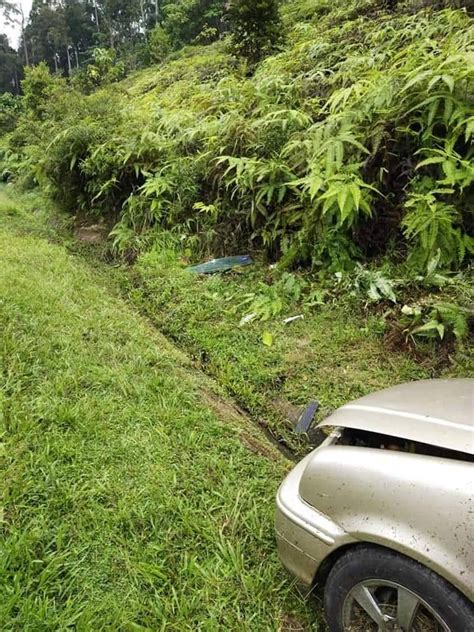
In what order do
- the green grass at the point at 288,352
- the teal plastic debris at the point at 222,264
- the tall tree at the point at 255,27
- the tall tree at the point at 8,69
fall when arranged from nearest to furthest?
the green grass at the point at 288,352 → the teal plastic debris at the point at 222,264 → the tall tree at the point at 255,27 → the tall tree at the point at 8,69

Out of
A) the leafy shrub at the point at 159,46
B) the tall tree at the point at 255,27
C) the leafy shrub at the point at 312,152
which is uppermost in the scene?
the leafy shrub at the point at 159,46

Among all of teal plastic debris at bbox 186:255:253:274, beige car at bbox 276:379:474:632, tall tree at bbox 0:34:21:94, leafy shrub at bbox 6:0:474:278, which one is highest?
tall tree at bbox 0:34:21:94

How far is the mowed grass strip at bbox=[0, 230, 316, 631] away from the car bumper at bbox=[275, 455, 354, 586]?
24 centimetres

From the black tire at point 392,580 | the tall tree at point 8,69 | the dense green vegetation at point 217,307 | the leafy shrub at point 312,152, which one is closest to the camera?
the black tire at point 392,580

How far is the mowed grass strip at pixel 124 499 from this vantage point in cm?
150

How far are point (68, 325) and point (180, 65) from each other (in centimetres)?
1255

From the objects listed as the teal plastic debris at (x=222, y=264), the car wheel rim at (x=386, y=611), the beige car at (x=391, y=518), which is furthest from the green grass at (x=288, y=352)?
the car wheel rim at (x=386, y=611)

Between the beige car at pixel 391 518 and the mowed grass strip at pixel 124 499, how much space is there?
12.9 inches

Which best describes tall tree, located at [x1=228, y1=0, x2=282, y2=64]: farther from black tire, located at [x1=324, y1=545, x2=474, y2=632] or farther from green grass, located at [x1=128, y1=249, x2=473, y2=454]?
black tire, located at [x1=324, y1=545, x2=474, y2=632]

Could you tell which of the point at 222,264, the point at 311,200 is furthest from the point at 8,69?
the point at 311,200

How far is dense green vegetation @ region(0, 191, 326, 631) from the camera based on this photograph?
151 centimetres

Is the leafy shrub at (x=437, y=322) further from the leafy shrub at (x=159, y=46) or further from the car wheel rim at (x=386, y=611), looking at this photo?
the leafy shrub at (x=159, y=46)

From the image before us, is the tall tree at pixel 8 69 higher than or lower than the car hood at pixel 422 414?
higher

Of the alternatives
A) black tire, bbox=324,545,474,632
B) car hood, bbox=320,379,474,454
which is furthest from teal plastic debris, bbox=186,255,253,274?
black tire, bbox=324,545,474,632
